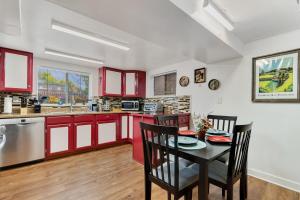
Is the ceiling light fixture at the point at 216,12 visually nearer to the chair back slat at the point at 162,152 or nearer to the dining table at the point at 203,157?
the chair back slat at the point at 162,152

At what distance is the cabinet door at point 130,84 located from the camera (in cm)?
443

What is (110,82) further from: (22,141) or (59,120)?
(22,141)

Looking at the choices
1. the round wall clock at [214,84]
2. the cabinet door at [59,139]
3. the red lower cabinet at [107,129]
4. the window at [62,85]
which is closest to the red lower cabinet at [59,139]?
the cabinet door at [59,139]

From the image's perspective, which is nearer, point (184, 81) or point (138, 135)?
point (138, 135)

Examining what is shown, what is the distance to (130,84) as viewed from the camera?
175 inches

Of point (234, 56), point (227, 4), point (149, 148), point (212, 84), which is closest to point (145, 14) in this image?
point (227, 4)

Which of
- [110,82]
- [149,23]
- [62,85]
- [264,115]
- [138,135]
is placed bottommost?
[138,135]

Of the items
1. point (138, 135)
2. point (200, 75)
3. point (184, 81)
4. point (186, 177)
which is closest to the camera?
point (186, 177)

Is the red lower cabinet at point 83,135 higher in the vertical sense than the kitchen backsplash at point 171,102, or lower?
lower

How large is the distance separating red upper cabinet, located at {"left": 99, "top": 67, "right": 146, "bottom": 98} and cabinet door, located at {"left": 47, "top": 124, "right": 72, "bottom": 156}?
136 cm

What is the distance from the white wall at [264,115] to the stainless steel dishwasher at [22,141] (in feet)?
10.7

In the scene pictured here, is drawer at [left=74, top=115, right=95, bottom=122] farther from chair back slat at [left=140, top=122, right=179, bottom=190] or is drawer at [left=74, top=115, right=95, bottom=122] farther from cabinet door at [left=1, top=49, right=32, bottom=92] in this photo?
chair back slat at [left=140, top=122, right=179, bottom=190]

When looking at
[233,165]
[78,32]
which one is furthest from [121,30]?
[233,165]

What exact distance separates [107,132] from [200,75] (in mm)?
2537
